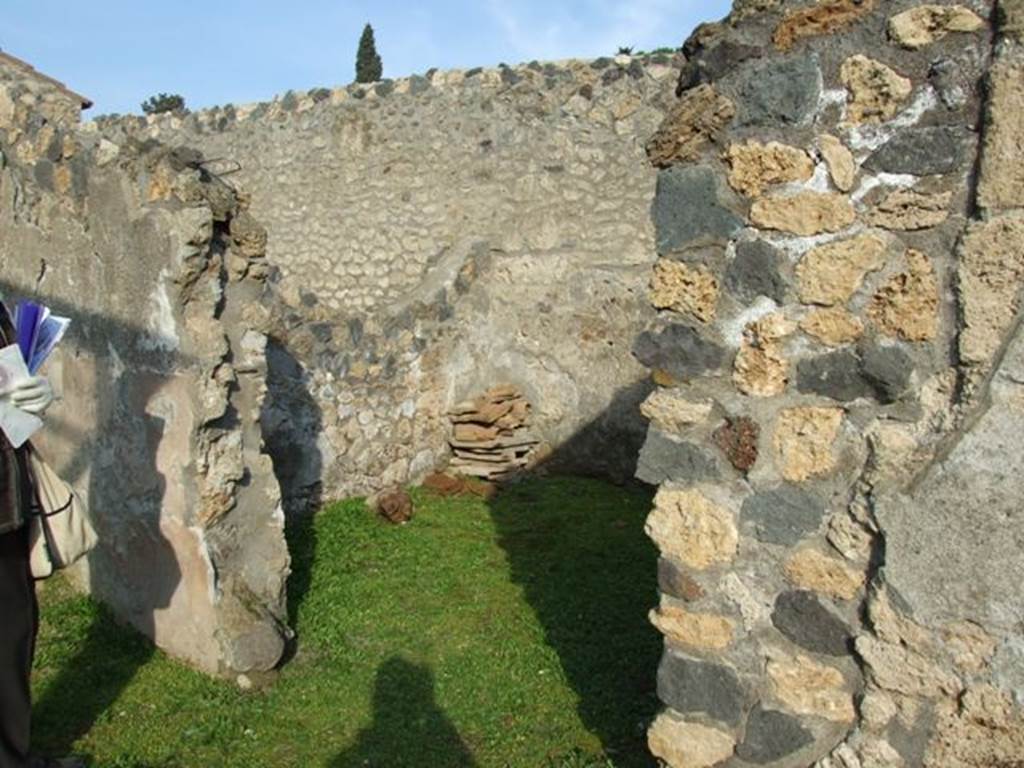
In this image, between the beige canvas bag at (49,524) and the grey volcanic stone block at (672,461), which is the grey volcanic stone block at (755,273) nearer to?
the grey volcanic stone block at (672,461)

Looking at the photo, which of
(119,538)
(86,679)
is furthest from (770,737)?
(119,538)

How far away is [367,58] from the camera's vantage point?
26.8 metres

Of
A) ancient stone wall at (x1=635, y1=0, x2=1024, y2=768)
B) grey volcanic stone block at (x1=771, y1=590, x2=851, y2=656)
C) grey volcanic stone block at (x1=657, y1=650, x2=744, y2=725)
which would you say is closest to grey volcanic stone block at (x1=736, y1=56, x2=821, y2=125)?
ancient stone wall at (x1=635, y1=0, x2=1024, y2=768)

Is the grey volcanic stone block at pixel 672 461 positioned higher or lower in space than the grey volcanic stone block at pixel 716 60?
lower

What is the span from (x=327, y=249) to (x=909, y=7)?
25.0 feet

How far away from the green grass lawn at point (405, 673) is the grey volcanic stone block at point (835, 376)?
157 cm

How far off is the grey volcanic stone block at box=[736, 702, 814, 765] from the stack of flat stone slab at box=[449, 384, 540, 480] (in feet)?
15.0

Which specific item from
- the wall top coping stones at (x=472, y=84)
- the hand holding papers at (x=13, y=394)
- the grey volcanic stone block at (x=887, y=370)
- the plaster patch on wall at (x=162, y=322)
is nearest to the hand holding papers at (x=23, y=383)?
the hand holding papers at (x=13, y=394)

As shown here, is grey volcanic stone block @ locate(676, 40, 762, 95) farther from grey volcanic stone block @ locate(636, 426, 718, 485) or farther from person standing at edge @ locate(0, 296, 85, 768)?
person standing at edge @ locate(0, 296, 85, 768)

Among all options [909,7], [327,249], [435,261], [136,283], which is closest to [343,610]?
[136,283]

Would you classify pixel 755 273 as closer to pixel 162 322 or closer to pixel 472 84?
pixel 162 322

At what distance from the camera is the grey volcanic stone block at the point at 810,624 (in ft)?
7.64

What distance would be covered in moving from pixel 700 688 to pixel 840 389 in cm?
93

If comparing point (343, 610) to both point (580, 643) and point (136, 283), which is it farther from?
point (136, 283)
